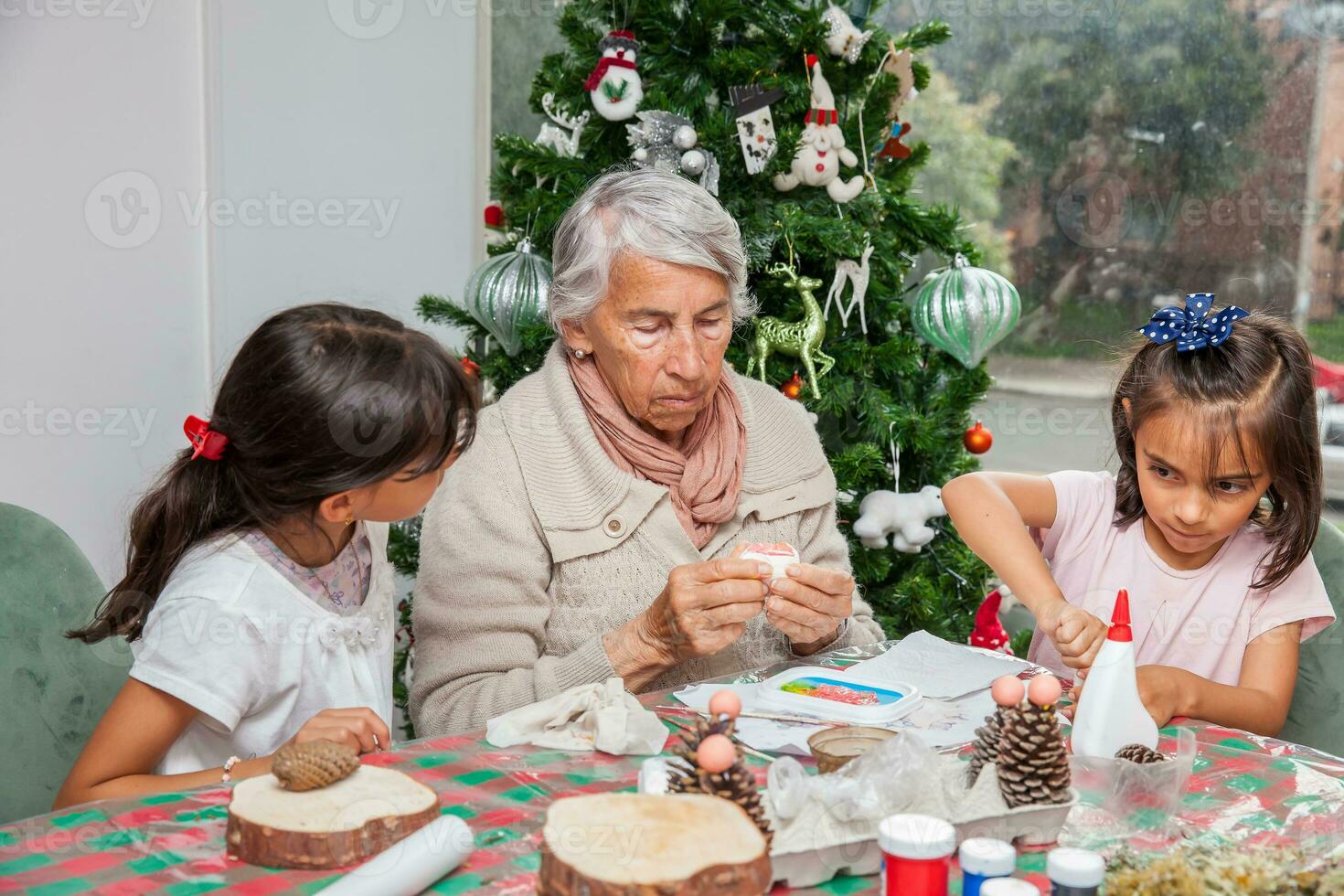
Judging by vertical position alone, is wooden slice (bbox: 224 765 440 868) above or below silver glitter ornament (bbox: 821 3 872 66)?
below

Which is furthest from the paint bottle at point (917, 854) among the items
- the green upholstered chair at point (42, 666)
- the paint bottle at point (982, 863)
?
the green upholstered chair at point (42, 666)

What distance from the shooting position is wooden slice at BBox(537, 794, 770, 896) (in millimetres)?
964

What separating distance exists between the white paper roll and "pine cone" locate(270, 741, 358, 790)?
114mm

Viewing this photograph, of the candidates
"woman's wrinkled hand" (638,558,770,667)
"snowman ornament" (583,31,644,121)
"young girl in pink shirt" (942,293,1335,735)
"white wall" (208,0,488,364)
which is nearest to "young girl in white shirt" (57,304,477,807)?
"woman's wrinkled hand" (638,558,770,667)

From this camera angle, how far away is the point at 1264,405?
192 centimetres

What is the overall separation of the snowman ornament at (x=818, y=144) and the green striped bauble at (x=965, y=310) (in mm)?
311

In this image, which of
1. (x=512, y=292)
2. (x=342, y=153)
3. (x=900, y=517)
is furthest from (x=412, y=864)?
(x=342, y=153)

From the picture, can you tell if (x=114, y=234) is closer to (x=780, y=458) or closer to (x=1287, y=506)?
(x=780, y=458)

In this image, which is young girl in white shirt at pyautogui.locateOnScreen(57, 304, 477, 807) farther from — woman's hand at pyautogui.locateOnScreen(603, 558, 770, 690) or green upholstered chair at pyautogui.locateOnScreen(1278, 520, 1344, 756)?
green upholstered chair at pyautogui.locateOnScreen(1278, 520, 1344, 756)

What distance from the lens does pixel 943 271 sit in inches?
113

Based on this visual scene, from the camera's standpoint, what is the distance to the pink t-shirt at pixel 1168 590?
6.62 ft

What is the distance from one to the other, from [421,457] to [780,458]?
2.74ft

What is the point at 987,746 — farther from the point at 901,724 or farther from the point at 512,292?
the point at 512,292

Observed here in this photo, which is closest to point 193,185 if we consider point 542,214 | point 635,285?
point 542,214
